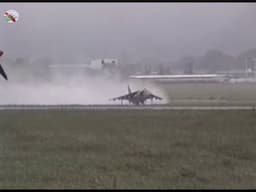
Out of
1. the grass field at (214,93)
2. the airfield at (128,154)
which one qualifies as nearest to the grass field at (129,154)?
the airfield at (128,154)

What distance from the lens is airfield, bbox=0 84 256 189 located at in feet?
47.7

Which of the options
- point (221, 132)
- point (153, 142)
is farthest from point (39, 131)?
point (221, 132)

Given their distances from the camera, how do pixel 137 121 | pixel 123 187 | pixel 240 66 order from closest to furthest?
1. pixel 123 187
2. pixel 137 121
3. pixel 240 66

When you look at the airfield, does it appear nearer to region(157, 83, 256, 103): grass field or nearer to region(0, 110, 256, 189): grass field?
region(0, 110, 256, 189): grass field

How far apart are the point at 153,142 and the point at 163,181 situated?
9001 millimetres

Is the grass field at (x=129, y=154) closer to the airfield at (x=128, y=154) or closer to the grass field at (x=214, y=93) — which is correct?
the airfield at (x=128, y=154)

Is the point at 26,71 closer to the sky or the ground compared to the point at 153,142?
closer to the sky

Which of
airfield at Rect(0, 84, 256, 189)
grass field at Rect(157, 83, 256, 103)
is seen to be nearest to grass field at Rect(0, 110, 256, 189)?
airfield at Rect(0, 84, 256, 189)

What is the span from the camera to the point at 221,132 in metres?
27.7

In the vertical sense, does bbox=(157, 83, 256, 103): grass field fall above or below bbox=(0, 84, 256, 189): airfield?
above

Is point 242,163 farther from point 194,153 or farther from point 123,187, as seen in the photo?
point 123,187

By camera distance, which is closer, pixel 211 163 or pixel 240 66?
pixel 211 163

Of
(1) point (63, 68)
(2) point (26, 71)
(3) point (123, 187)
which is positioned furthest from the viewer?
(1) point (63, 68)

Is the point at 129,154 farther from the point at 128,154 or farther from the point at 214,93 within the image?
the point at 214,93
